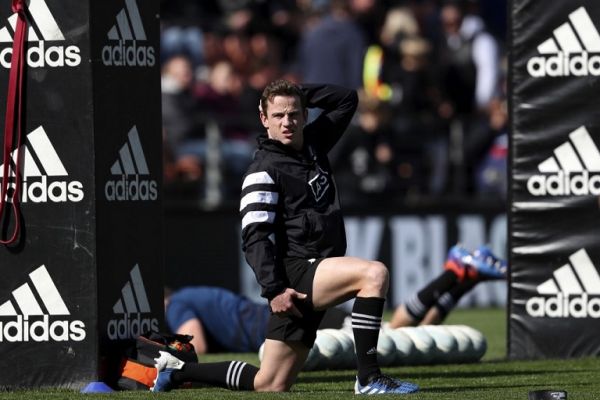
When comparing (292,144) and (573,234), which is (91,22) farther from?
(573,234)

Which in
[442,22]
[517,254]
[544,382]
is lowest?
[544,382]

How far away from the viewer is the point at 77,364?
9.03m

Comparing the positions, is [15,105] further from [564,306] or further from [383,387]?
[564,306]

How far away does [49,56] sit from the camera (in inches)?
354

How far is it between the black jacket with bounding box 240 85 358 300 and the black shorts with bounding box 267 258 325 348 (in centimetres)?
6

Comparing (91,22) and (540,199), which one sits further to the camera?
(540,199)

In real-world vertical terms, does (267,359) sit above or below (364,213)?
below

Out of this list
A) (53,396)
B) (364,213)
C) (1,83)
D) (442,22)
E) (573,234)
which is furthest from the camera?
(442,22)

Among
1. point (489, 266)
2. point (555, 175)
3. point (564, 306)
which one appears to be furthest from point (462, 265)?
point (555, 175)

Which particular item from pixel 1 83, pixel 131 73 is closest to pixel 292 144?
pixel 131 73

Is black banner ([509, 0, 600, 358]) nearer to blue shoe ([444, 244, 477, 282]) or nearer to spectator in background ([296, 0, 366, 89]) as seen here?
blue shoe ([444, 244, 477, 282])

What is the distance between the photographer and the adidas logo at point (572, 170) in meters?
11.1

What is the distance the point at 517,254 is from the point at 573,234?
443 millimetres

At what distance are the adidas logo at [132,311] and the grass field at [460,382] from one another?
20.3 inches
